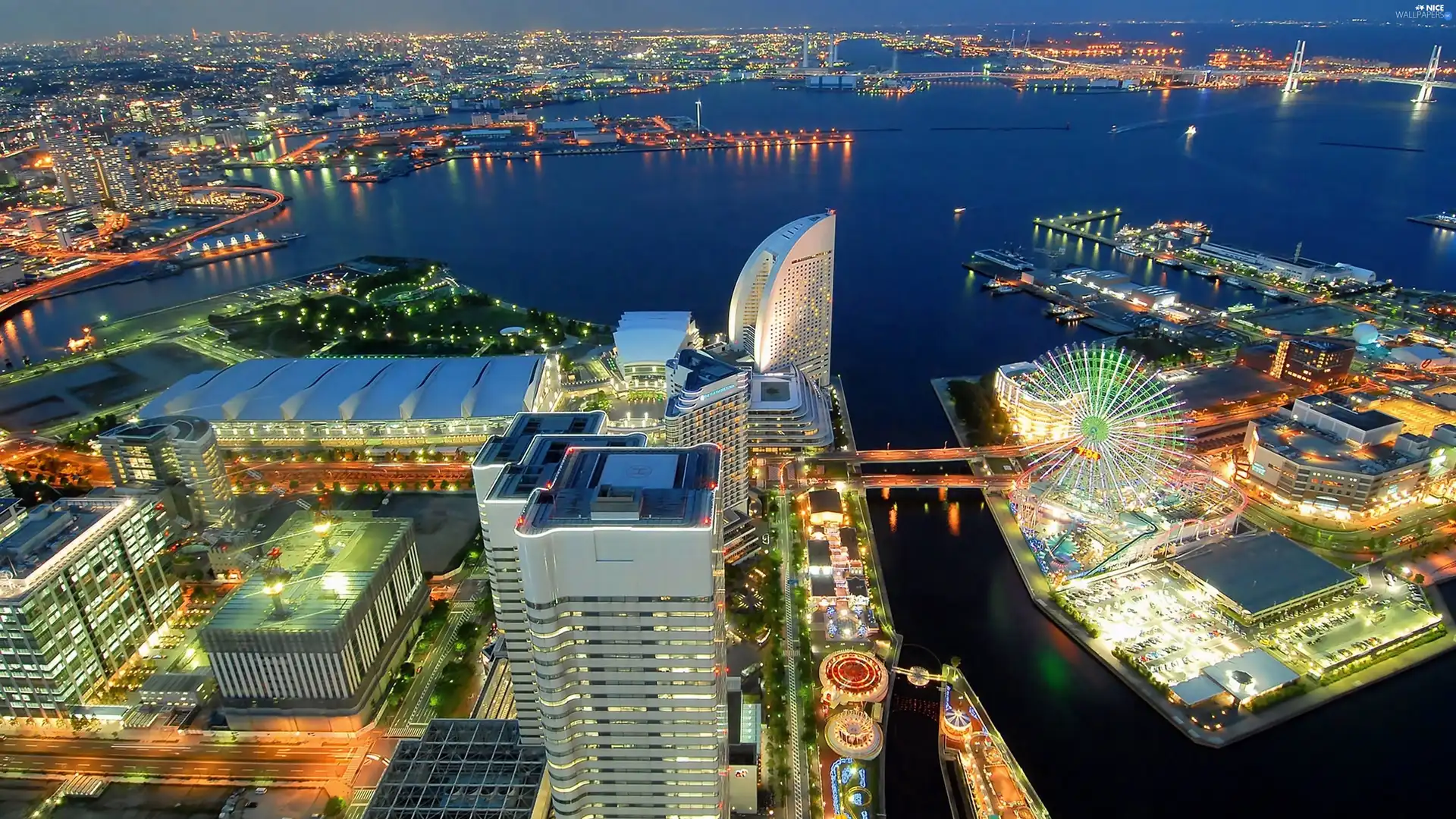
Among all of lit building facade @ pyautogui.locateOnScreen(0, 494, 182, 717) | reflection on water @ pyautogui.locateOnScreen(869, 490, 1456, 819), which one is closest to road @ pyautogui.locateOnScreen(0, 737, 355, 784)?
lit building facade @ pyautogui.locateOnScreen(0, 494, 182, 717)

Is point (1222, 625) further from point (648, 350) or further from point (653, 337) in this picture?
point (653, 337)

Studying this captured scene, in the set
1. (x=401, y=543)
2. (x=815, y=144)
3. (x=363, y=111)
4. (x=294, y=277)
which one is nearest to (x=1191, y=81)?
(x=815, y=144)

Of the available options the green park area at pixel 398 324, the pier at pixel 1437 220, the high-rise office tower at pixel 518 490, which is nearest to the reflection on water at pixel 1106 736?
the high-rise office tower at pixel 518 490

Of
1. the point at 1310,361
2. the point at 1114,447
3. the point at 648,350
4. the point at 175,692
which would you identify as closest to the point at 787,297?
the point at 648,350

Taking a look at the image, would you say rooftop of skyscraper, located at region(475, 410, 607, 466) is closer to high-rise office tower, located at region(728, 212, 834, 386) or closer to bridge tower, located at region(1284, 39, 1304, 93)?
high-rise office tower, located at region(728, 212, 834, 386)

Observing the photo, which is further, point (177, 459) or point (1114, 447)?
point (177, 459)
